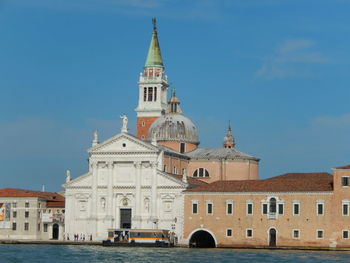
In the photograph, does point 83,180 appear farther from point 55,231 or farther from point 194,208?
point 194,208

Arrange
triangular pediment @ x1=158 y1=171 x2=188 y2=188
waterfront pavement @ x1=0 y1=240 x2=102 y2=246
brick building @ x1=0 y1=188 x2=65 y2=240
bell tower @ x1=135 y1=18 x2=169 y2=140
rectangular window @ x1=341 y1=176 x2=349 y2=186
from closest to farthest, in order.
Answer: rectangular window @ x1=341 y1=176 x2=349 y2=186
triangular pediment @ x1=158 y1=171 x2=188 y2=188
waterfront pavement @ x1=0 y1=240 x2=102 y2=246
brick building @ x1=0 y1=188 x2=65 y2=240
bell tower @ x1=135 y1=18 x2=169 y2=140

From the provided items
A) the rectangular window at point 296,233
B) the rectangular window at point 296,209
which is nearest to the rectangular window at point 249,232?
the rectangular window at point 296,233

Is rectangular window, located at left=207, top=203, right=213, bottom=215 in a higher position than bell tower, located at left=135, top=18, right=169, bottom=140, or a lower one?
lower

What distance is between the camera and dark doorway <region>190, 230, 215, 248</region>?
7538 centimetres

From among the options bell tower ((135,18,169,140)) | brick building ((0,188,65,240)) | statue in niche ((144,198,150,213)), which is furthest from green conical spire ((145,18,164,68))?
statue in niche ((144,198,150,213))

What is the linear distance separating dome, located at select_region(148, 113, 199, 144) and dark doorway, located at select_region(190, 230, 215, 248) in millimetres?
15658

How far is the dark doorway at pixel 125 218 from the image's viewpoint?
78.8 metres

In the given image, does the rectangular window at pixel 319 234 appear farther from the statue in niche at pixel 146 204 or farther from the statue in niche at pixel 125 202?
the statue in niche at pixel 125 202

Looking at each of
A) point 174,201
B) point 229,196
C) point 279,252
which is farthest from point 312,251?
point 174,201

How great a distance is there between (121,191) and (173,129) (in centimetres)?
1435

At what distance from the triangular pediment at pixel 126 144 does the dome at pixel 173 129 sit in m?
12.7

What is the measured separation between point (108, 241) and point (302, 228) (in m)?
14.3

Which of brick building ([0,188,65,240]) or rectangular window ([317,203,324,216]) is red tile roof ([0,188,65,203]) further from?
rectangular window ([317,203,324,216])

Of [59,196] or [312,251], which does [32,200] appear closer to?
[59,196]
